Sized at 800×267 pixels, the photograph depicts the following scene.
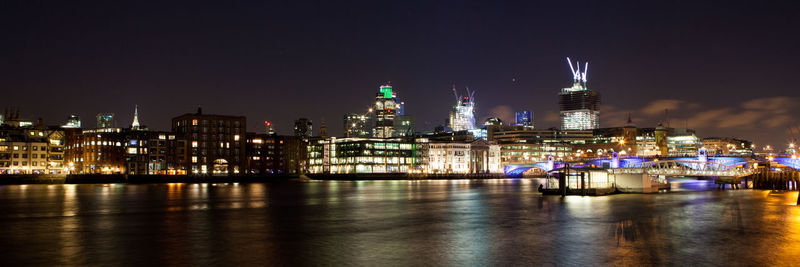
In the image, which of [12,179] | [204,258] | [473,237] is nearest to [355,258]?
[204,258]

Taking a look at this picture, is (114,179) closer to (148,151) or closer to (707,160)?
(148,151)

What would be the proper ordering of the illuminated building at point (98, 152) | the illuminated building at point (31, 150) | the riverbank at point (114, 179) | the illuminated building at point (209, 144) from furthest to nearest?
the illuminated building at point (209, 144) < the illuminated building at point (98, 152) < the illuminated building at point (31, 150) < the riverbank at point (114, 179)

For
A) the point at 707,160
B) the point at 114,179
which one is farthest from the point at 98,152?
the point at 707,160

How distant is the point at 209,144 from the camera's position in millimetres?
174000

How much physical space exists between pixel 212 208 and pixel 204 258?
33448 millimetres

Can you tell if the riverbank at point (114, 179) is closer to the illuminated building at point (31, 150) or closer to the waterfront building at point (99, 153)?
the waterfront building at point (99, 153)

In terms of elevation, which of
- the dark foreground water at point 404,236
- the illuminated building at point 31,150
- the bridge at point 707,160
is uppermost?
the illuminated building at point 31,150

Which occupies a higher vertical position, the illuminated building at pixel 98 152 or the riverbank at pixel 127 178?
the illuminated building at pixel 98 152

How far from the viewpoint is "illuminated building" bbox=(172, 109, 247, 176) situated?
17100cm

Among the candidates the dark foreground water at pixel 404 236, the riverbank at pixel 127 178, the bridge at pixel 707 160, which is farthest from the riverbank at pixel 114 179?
the dark foreground water at pixel 404 236

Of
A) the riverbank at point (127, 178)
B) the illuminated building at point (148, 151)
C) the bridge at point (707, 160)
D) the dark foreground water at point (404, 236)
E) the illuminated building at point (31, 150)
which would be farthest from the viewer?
the illuminated building at point (148, 151)

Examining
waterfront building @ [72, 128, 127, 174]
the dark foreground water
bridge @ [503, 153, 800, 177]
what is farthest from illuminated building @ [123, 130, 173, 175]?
the dark foreground water

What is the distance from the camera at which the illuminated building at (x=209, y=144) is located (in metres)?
171

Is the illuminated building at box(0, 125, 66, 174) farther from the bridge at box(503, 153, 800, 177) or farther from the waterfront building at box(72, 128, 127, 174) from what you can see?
the bridge at box(503, 153, 800, 177)
